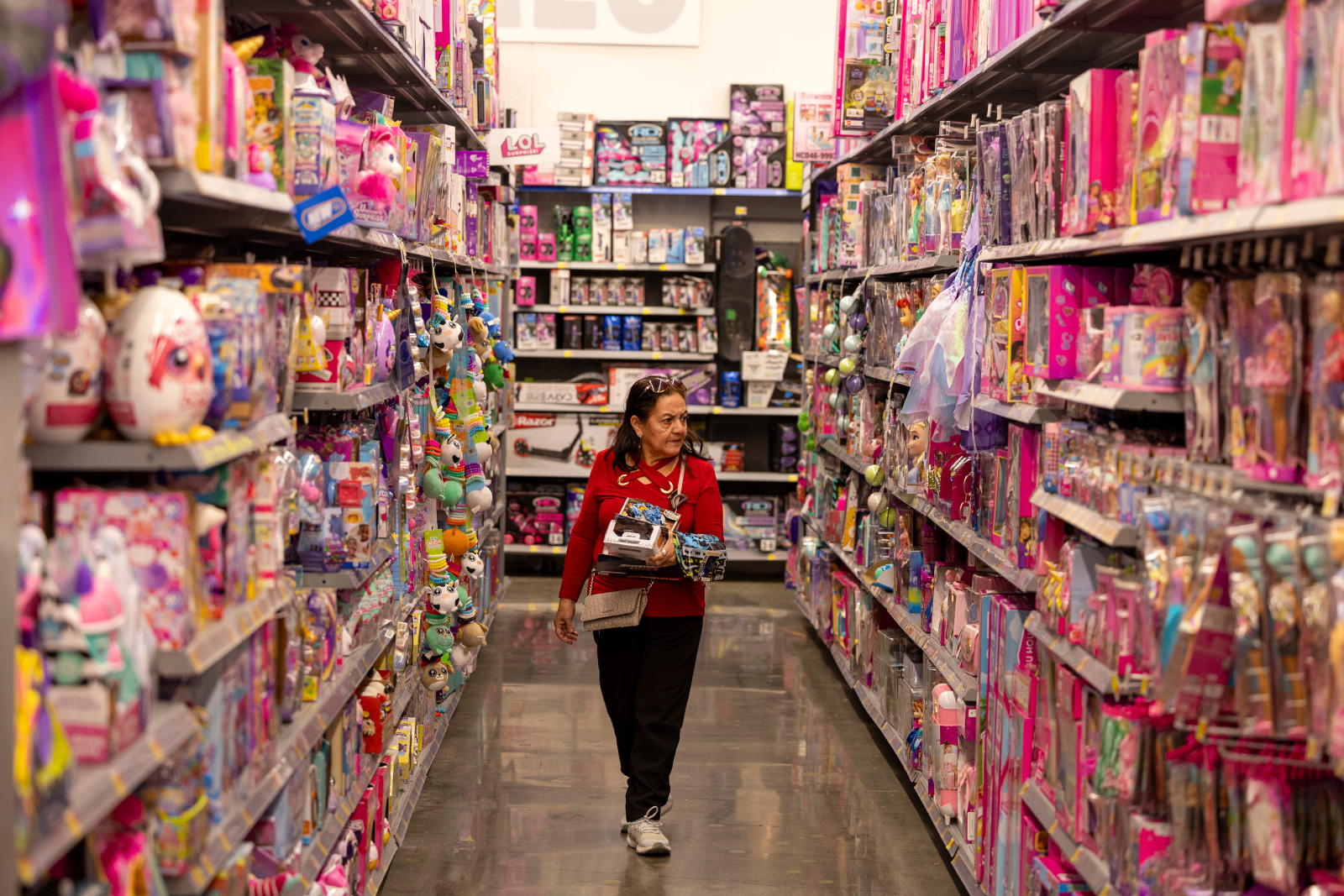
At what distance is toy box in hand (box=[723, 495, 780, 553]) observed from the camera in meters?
7.96

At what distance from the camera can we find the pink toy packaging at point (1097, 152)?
250cm

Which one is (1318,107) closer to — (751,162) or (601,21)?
(751,162)

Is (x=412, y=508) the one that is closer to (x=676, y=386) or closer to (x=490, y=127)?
(x=676, y=386)

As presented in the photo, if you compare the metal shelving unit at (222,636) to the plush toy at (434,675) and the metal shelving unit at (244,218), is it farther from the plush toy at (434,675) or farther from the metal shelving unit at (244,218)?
the plush toy at (434,675)

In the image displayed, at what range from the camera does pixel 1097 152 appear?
2510 millimetres

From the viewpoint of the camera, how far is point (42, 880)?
1.56m

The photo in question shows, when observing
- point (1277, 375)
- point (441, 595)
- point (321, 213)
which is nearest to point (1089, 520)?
point (1277, 375)

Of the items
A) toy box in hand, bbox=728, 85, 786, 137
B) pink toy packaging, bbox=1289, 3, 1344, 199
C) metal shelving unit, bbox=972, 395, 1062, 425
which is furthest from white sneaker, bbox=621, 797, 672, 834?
toy box in hand, bbox=728, 85, 786, 137

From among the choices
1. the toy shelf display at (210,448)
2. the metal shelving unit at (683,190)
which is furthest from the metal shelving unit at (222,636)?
the metal shelving unit at (683,190)

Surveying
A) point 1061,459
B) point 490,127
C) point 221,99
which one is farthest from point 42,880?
point 490,127

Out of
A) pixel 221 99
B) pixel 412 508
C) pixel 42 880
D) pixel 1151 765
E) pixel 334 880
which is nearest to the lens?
pixel 42 880

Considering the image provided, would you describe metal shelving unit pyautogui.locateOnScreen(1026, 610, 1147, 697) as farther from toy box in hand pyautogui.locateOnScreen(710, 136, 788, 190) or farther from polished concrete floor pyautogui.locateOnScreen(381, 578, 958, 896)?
toy box in hand pyautogui.locateOnScreen(710, 136, 788, 190)

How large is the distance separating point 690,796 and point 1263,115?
10.0 feet

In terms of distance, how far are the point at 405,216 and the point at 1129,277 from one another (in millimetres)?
1954
